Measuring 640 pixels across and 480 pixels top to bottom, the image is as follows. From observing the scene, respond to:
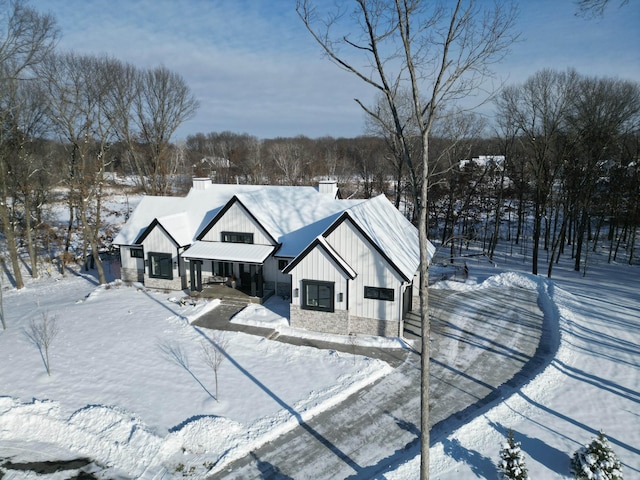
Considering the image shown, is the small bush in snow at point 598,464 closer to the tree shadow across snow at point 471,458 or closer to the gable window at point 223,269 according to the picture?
the tree shadow across snow at point 471,458

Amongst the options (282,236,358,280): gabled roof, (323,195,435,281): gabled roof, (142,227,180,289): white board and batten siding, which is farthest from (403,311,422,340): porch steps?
(142,227,180,289): white board and batten siding

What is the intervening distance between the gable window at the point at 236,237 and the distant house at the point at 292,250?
0.06 metres

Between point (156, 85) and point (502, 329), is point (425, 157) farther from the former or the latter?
point (156, 85)

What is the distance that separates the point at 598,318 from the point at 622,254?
72.1ft

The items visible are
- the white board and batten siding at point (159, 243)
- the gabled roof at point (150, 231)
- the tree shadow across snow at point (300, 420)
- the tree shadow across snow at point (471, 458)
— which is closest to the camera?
the tree shadow across snow at point (471, 458)

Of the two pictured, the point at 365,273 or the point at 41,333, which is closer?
the point at 41,333

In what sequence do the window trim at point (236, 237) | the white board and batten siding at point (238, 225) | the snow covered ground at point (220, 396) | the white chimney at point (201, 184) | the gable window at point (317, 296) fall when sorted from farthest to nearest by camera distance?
the white chimney at point (201, 184) → the window trim at point (236, 237) → the white board and batten siding at point (238, 225) → the gable window at point (317, 296) → the snow covered ground at point (220, 396)

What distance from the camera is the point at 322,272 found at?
17.4m

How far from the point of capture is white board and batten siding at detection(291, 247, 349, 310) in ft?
56.4

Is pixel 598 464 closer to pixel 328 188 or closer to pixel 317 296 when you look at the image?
pixel 317 296

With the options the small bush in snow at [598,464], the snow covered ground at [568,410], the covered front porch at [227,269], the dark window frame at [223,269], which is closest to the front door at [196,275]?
the covered front porch at [227,269]

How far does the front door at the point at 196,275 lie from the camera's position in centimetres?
2158

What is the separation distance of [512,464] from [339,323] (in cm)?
920

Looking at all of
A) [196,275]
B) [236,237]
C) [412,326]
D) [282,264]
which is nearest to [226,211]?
[236,237]
